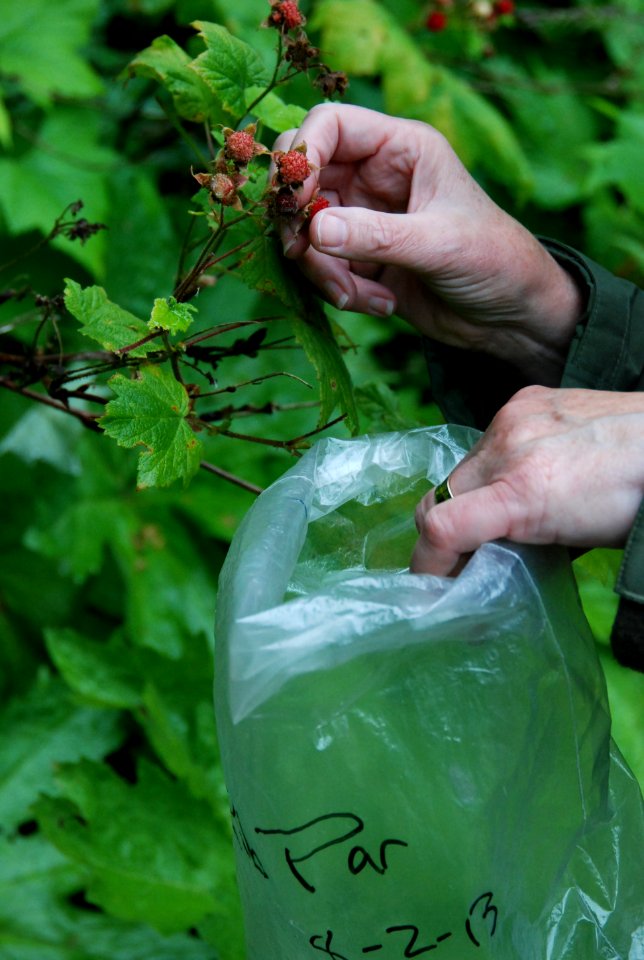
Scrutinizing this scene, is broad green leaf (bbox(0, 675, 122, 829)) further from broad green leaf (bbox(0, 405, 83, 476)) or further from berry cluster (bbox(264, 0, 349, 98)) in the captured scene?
berry cluster (bbox(264, 0, 349, 98))

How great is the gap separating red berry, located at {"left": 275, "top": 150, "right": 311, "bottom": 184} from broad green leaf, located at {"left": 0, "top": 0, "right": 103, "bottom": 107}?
4.37ft

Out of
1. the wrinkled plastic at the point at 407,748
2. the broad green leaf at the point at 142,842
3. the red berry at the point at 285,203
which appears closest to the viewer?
the wrinkled plastic at the point at 407,748

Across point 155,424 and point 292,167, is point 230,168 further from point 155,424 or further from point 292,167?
point 155,424

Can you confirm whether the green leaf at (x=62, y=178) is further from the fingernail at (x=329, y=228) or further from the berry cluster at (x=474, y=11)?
the fingernail at (x=329, y=228)

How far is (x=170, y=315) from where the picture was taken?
2.33ft

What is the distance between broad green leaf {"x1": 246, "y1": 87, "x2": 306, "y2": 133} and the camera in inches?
36.0

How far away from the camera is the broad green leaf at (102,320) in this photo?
2.48 ft

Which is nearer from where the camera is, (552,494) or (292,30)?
(552,494)

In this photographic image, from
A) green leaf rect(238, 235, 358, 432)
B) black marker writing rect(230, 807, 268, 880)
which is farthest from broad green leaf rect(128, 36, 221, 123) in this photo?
black marker writing rect(230, 807, 268, 880)

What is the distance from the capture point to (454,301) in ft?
3.03

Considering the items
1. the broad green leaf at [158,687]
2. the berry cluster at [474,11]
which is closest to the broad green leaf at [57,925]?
the broad green leaf at [158,687]

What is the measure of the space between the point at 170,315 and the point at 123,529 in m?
1.08

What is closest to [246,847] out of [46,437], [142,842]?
[142,842]

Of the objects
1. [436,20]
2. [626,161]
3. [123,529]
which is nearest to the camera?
[123,529]
